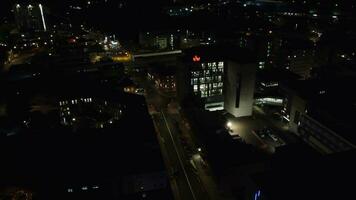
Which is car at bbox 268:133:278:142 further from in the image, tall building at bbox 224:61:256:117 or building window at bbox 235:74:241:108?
building window at bbox 235:74:241:108

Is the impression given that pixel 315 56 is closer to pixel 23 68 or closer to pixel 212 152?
pixel 212 152

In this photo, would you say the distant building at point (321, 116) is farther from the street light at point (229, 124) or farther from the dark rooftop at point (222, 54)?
the street light at point (229, 124)

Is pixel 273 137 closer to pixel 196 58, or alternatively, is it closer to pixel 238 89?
pixel 238 89

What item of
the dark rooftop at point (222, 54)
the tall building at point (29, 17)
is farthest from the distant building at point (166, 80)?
the tall building at point (29, 17)

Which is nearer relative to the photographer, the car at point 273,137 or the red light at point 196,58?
the car at point 273,137

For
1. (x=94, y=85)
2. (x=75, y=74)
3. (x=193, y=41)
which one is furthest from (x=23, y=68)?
(x=193, y=41)
